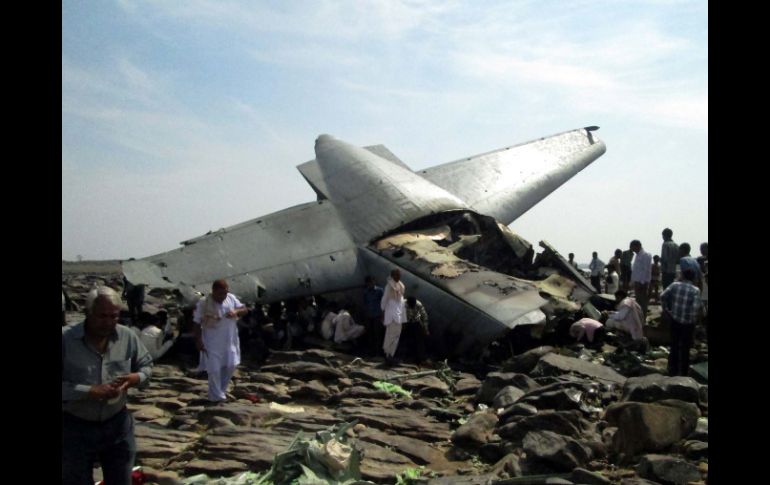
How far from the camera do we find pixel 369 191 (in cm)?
1533

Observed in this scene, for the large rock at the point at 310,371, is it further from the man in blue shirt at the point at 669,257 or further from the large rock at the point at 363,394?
the man in blue shirt at the point at 669,257

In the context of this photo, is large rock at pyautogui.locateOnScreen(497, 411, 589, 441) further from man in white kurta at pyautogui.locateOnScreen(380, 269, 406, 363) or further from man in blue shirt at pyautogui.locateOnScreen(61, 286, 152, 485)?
man in white kurta at pyautogui.locateOnScreen(380, 269, 406, 363)

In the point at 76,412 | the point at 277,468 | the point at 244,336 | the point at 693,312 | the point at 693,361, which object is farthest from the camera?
the point at 244,336

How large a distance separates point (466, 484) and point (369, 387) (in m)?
4.21

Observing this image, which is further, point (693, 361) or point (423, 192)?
point (423, 192)

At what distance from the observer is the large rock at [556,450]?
18.1 ft

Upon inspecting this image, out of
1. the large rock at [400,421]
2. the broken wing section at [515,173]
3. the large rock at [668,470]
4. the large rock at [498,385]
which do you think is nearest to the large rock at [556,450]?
the large rock at [668,470]

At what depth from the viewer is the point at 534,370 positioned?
937 cm

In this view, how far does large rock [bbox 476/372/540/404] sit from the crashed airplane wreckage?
1.90 meters

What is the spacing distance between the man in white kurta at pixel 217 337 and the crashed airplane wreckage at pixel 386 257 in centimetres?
420

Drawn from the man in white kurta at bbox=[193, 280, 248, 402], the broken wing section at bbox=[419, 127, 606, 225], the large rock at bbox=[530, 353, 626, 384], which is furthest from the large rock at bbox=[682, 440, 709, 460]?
the broken wing section at bbox=[419, 127, 606, 225]
